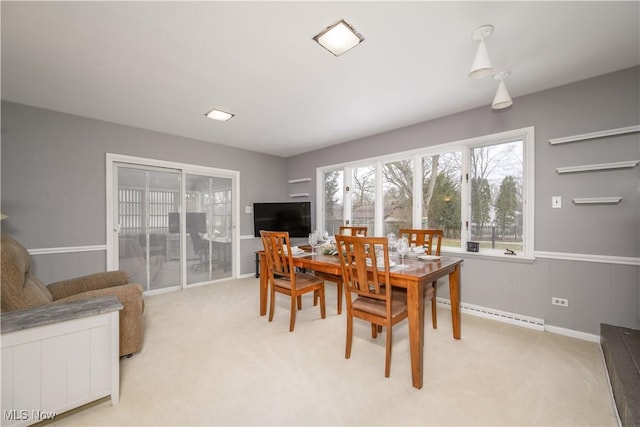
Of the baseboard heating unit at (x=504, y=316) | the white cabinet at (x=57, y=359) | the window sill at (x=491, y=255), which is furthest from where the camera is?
the window sill at (x=491, y=255)

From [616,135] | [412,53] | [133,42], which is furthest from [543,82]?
[133,42]

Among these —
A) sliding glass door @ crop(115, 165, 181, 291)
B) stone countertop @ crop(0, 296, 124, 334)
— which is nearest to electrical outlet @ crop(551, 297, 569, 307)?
stone countertop @ crop(0, 296, 124, 334)

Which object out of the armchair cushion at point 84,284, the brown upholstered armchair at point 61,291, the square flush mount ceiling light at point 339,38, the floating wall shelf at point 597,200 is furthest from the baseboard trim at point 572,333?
the armchair cushion at point 84,284

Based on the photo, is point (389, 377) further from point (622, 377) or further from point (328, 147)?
point (328, 147)

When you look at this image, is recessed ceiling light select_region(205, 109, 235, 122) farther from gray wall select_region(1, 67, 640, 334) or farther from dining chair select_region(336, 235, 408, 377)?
dining chair select_region(336, 235, 408, 377)

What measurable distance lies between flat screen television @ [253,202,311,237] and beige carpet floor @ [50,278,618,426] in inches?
86.5

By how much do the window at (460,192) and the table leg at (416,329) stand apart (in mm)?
1759

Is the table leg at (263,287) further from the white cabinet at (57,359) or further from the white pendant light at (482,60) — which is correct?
the white pendant light at (482,60)

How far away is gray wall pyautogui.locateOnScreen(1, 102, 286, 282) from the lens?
285 centimetres

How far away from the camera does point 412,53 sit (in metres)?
2.04

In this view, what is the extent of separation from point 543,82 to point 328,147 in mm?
3053

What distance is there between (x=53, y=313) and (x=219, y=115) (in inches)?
102

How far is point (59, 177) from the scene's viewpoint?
122 inches

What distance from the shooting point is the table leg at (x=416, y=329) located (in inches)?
67.9
